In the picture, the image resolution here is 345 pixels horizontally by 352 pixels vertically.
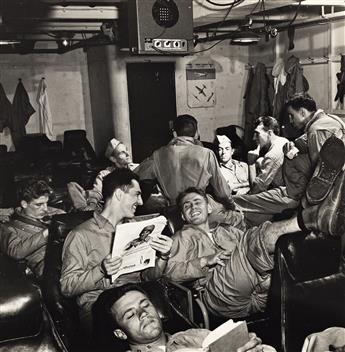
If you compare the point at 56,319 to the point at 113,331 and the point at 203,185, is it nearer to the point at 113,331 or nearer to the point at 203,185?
the point at 113,331

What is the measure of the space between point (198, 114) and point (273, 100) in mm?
1814

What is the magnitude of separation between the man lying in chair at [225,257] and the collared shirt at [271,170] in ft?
4.39

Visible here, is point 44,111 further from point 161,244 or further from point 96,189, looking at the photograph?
point 161,244

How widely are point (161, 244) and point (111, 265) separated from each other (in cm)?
33

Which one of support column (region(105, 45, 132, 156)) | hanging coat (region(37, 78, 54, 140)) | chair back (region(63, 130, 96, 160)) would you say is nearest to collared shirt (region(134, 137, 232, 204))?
chair back (region(63, 130, 96, 160))

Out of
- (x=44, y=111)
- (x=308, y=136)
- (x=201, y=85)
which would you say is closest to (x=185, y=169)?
(x=308, y=136)

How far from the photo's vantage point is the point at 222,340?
1895mm

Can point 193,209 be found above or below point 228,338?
above

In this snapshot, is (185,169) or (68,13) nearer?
(185,169)

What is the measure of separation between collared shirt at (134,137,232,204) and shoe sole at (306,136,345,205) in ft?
4.76

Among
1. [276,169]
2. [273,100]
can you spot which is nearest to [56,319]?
[276,169]

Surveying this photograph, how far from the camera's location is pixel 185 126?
13.4 ft

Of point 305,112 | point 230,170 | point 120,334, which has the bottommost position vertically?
point 120,334

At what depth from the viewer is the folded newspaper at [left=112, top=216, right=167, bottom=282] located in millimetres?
2418
